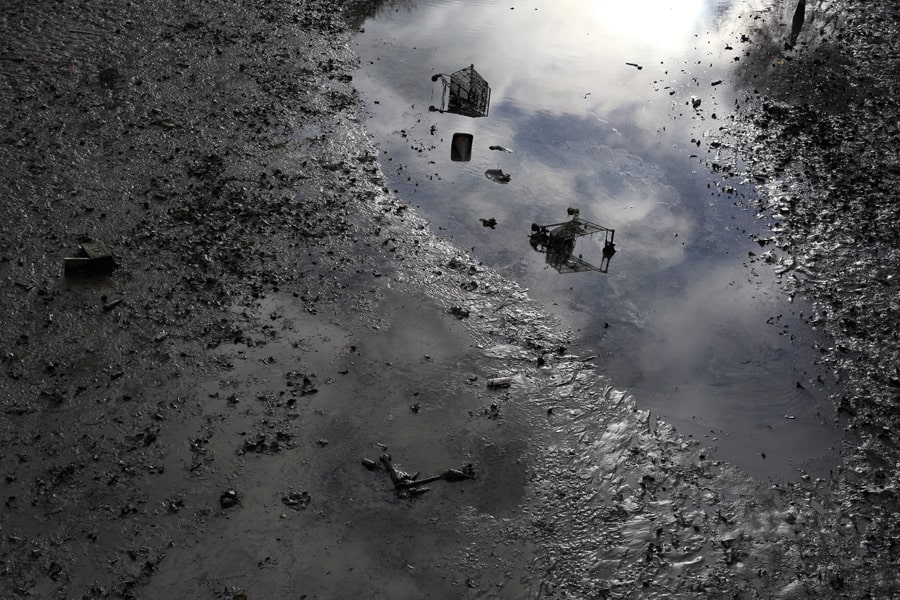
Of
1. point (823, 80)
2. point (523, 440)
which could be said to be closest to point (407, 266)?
point (523, 440)

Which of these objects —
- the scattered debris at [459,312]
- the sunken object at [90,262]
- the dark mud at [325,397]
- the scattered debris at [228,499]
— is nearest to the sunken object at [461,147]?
the dark mud at [325,397]

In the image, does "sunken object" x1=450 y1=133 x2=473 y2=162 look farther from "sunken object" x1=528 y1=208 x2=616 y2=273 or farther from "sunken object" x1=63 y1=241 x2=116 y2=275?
"sunken object" x1=63 y1=241 x2=116 y2=275

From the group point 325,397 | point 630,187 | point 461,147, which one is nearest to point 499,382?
point 325,397

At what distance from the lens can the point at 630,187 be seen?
11.1 metres

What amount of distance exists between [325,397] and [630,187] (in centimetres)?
609

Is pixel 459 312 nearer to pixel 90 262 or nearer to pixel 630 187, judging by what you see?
pixel 630 187

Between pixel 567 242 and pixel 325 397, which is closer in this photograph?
pixel 325 397

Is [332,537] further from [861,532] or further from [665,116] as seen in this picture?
[665,116]

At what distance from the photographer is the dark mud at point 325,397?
20.4 ft

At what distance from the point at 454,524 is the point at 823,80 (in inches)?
474

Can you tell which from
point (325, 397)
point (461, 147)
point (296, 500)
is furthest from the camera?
point (461, 147)

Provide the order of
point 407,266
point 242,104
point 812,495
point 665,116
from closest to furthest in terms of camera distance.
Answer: point 812,495 → point 407,266 → point 242,104 → point 665,116

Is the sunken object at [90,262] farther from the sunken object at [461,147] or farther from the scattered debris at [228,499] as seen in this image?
the sunken object at [461,147]

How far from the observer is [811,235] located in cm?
1023
